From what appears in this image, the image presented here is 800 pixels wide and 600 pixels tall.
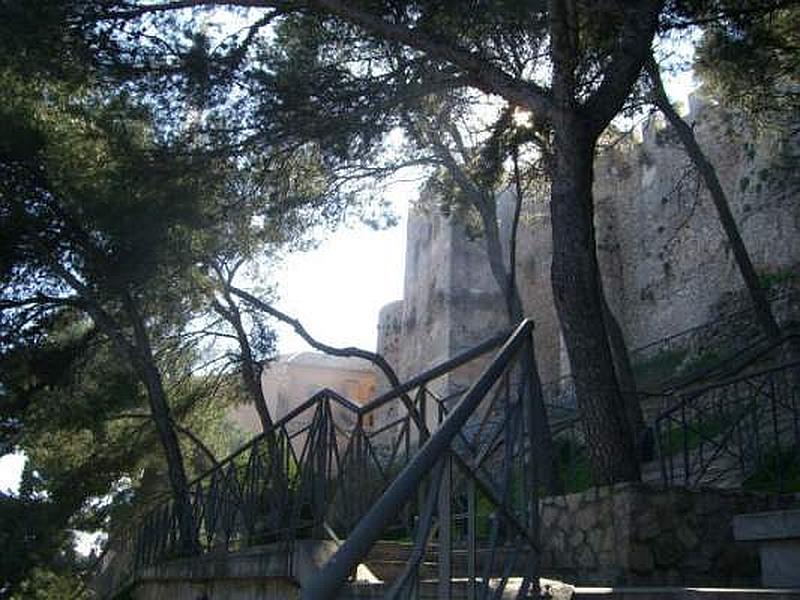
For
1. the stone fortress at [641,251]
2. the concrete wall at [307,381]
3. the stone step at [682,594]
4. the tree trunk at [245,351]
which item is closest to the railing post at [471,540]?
the stone step at [682,594]

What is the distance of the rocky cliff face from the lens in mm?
14617

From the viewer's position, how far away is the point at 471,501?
291 cm

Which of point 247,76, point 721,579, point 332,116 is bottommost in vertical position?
point 721,579

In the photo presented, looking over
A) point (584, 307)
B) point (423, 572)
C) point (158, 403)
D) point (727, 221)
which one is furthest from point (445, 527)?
point (727, 221)

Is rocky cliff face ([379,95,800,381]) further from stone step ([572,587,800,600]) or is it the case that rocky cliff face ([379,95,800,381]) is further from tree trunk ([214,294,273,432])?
stone step ([572,587,800,600])

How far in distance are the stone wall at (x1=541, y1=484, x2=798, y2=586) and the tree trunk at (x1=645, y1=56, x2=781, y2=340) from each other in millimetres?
5874

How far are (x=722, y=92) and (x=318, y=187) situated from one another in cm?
475

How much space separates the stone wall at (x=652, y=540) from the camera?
4.39 meters

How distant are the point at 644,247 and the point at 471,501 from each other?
1706 cm

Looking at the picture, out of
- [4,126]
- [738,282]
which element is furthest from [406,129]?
[738,282]

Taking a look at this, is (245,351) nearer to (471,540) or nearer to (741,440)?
(741,440)

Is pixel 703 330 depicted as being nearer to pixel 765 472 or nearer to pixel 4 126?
pixel 765 472

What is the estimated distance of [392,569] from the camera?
4.59m

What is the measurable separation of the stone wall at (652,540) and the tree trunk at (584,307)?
28 centimetres
